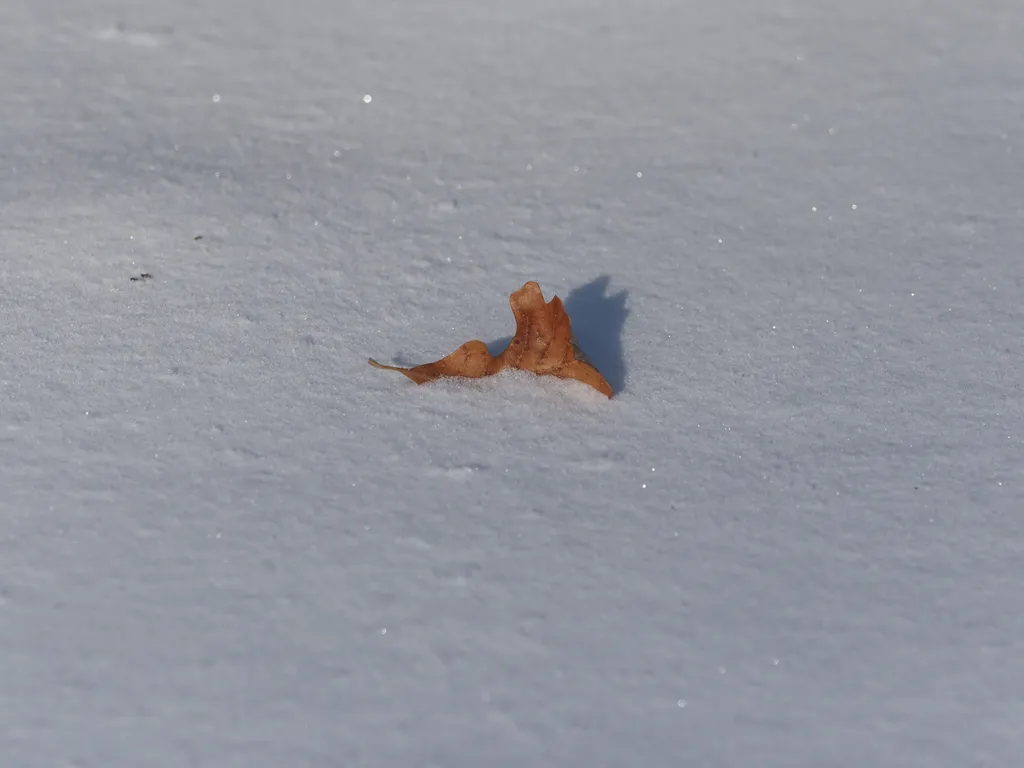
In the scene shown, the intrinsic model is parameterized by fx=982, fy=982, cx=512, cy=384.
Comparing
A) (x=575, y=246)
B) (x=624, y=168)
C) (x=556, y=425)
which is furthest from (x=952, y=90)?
(x=556, y=425)

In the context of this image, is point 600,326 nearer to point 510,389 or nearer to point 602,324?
point 602,324

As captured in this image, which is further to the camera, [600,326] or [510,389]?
[600,326]

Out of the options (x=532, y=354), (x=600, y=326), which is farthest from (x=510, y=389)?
(x=600, y=326)

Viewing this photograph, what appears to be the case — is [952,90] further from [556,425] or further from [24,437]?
[24,437]

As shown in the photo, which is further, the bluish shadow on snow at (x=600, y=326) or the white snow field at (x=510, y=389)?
the bluish shadow on snow at (x=600, y=326)

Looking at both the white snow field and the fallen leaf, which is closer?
the white snow field
